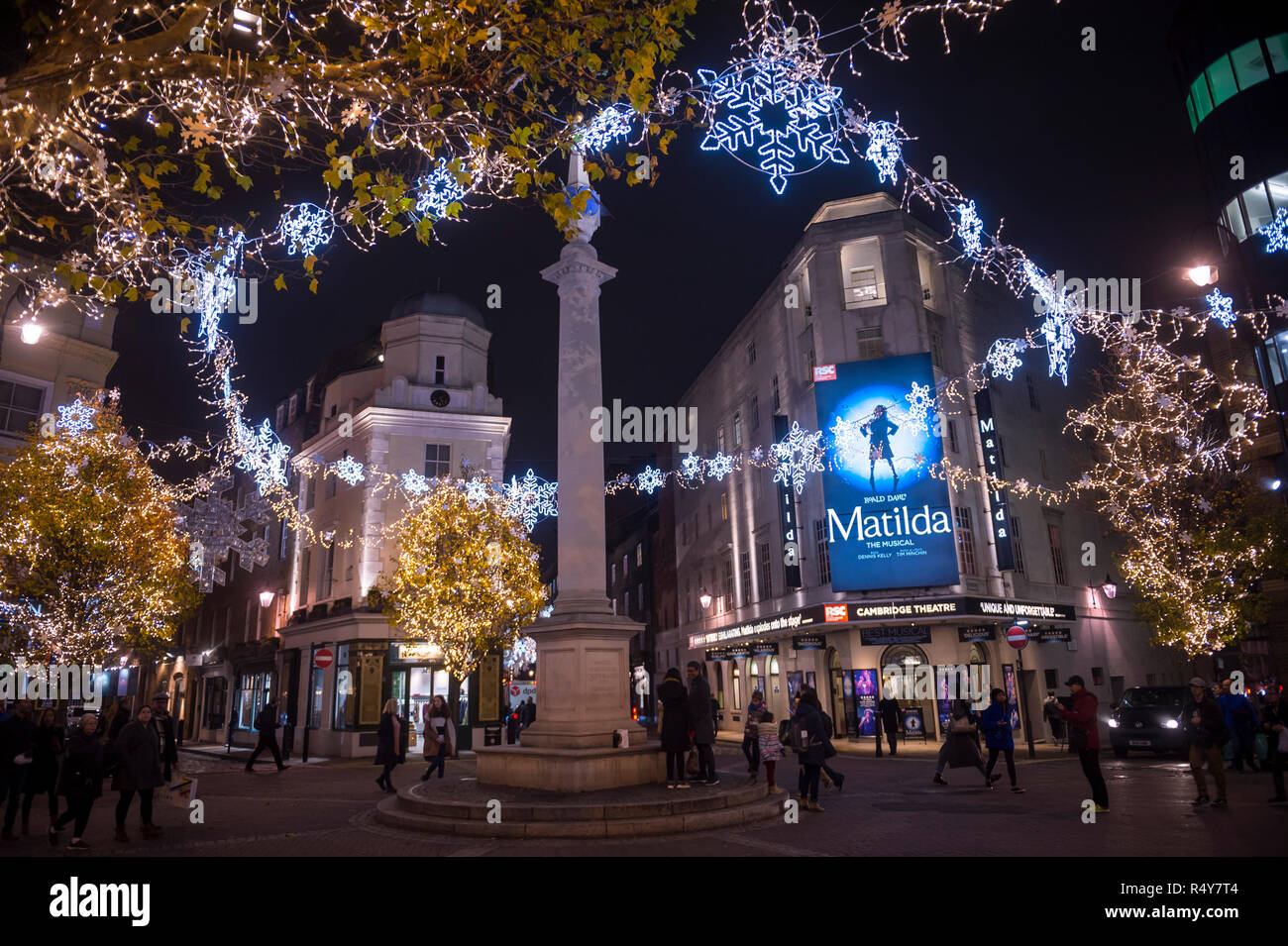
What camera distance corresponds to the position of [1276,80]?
1123 inches

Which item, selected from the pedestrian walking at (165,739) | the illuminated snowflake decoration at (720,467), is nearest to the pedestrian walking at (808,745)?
the pedestrian walking at (165,739)

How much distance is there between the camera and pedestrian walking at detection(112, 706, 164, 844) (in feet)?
33.2

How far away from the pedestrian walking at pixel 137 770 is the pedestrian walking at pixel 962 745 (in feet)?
40.3

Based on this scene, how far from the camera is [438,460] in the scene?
101 feet

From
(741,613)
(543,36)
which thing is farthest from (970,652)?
(543,36)

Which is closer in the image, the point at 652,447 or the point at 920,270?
the point at 920,270

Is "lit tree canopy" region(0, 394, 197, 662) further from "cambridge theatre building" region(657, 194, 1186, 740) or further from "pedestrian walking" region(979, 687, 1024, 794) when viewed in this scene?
"pedestrian walking" region(979, 687, 1024, 794)

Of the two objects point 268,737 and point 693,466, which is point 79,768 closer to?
point 268,737

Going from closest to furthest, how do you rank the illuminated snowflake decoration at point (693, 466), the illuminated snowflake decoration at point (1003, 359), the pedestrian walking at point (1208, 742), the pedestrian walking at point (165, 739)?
the pedestrian walking at point (1208, 742) → the pedestrian walking at point (165, 739) → the illuminated snowflake decoration at point (1003, 359) → the illuminated snowflake decoration at point (693, 466)

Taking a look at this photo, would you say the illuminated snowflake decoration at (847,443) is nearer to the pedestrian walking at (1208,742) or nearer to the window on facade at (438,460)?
the window on facade at (438,460)

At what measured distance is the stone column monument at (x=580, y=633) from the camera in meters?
11.9

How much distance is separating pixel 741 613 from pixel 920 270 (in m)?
16.1

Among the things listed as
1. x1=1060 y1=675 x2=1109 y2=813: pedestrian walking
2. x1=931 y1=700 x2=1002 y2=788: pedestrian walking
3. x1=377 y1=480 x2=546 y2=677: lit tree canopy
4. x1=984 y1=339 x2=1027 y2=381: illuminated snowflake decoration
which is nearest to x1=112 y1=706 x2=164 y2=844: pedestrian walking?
x1=1060 y1=675 x2=1109 y2=813: pedestrian walking
